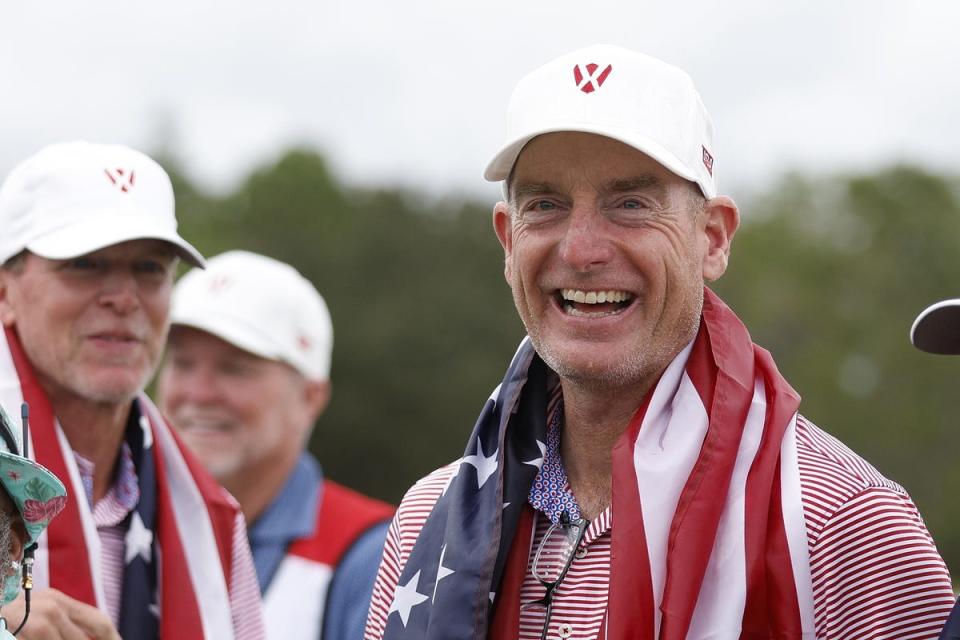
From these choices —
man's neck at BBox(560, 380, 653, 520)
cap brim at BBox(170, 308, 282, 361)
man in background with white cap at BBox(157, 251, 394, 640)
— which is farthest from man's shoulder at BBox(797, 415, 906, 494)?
cap brim at BBox(170, 308, 282, 361)

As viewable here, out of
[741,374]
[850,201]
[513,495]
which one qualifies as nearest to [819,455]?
[741,374]

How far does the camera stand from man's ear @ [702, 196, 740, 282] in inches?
132

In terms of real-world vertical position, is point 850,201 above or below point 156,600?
below

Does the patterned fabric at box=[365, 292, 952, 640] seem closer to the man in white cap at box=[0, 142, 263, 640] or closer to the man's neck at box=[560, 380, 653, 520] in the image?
the man's neck at box=[560, 380, 653, 520]

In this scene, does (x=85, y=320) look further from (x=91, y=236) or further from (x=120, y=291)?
(x=91, y=236)

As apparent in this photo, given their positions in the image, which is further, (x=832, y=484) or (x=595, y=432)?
(x=595, y=432)

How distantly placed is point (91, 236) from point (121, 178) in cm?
28

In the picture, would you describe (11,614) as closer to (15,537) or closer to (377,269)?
(15,537)

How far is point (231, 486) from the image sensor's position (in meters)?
6.12

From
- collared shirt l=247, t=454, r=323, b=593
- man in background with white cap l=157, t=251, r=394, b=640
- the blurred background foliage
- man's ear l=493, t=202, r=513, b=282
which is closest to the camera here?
man's ear l=493, t=202, r=513, b=282

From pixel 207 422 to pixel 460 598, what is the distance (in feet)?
10.4

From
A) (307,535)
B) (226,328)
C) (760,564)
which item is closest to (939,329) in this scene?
(760,564)

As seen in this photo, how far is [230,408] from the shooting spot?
6113mm

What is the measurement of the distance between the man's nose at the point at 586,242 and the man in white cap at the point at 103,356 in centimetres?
152
